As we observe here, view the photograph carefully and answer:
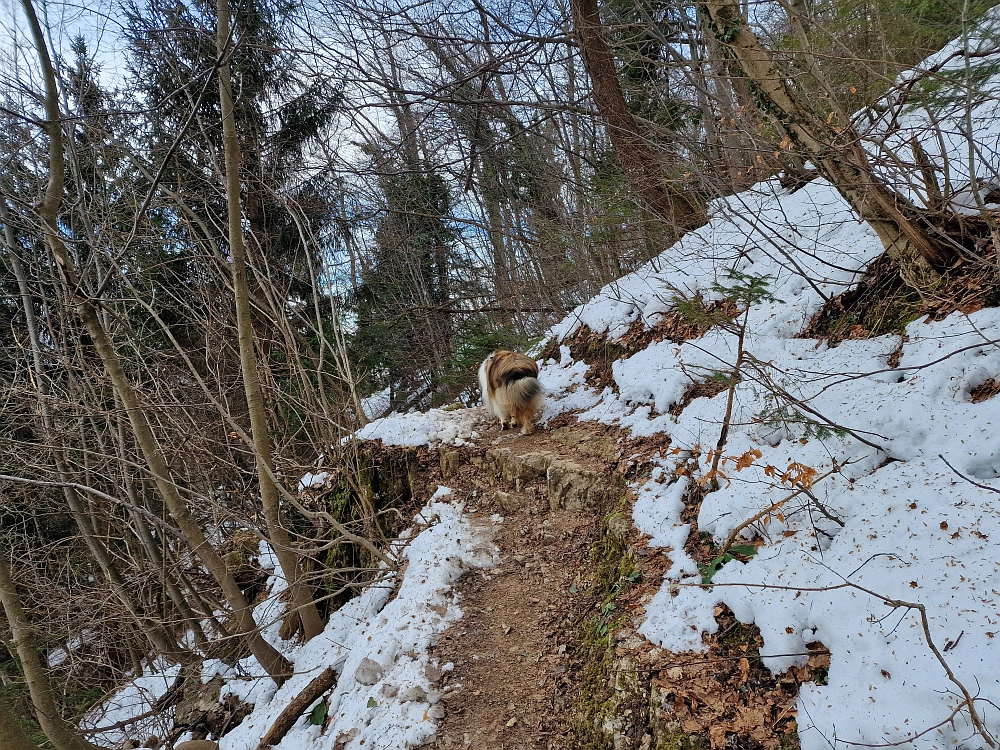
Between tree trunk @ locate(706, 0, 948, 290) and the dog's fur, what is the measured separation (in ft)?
12.5

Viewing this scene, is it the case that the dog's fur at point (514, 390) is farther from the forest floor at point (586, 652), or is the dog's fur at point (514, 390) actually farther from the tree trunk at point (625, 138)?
the tree trunk at point (625, 138)

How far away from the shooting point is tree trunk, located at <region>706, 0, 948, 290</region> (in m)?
3.49

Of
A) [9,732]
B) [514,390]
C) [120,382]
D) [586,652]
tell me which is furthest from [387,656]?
[120,382]

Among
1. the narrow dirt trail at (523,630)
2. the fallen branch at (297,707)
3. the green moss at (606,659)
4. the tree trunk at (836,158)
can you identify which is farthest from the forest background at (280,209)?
the green moss at (606,659)

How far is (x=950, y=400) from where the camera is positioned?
294 cm

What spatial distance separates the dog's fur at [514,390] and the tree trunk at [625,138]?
9.03 feet

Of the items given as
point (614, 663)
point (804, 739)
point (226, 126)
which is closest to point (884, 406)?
point (804, 739)

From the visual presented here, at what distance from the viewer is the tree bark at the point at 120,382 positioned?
4379mm

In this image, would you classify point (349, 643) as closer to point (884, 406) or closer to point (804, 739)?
point (804, 739)

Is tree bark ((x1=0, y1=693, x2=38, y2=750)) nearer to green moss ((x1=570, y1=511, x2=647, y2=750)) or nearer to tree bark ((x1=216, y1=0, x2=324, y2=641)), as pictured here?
tree bark ((x1=216, y1=0, x2=324, y2=641))

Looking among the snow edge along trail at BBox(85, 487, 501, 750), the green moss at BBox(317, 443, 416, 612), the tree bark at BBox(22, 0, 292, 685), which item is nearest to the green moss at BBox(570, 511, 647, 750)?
the snow edge along trail at BBox(85, 487, 501, 750)

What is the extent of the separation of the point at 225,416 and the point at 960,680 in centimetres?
684

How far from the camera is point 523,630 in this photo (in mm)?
4246

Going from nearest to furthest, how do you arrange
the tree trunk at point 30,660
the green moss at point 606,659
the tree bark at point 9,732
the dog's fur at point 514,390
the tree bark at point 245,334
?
the green moss at point 606,659, the tree bark at point 9,732, the tree bark at point 245,334, the tree trunk at point 30,660, the dog's fur at point 514,390
